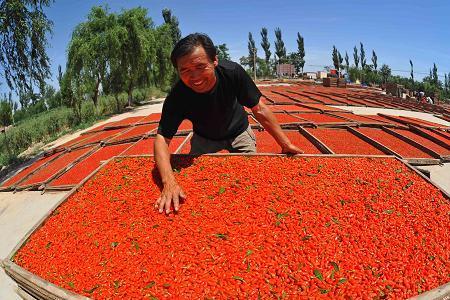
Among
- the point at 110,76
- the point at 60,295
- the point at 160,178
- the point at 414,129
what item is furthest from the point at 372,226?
the point at 110,76

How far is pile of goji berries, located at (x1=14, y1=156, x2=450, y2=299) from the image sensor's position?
1604mm

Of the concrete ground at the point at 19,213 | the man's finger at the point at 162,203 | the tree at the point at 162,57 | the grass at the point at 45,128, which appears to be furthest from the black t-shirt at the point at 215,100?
the tree at the point at 162,57

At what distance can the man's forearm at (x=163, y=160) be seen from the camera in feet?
7.32

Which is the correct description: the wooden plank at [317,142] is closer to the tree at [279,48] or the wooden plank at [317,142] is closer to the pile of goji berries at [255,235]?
the pile of goji berries at [255,235]

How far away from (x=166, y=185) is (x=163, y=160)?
0.90 feet

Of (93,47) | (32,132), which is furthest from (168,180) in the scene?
(93,47)

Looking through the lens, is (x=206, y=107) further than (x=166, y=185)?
Yes

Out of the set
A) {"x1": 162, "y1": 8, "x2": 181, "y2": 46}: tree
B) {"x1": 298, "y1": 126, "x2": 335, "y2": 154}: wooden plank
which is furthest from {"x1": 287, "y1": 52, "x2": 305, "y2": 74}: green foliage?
{"x1": 298, "y1": 126, "x2": 335, "y2": 154}: wooden plank

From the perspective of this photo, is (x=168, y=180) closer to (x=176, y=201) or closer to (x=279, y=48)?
(x=176, y=201)

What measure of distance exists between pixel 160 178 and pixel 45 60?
746 centimetres

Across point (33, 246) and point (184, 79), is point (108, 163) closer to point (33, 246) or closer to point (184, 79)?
point (33, 246)

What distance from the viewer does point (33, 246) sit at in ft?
6.90

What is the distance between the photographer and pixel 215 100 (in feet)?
7.87

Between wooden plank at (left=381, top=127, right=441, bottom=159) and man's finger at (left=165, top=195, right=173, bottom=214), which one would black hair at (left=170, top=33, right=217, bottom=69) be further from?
wooden plank at (left=381, top=127, right=441, bottom=159)
